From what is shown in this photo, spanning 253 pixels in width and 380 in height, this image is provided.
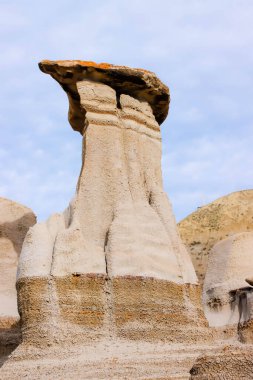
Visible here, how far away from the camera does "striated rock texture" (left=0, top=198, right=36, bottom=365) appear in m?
20.5

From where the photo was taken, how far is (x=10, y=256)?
22609 mm

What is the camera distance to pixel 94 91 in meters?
18.0

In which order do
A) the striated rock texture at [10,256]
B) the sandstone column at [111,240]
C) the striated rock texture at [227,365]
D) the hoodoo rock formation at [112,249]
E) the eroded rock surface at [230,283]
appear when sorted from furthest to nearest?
the eroded rock surface at [230,283] < the striated rock texture at [10,256] < the sandstone column at [111,240] < the hoodoo rock formation at [112,249] < the striated rock texture at [227,365]

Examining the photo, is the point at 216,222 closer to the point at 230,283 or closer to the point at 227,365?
the point at 230,283

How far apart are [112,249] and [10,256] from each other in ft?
23.7

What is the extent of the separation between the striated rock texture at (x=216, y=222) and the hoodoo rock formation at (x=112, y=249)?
29313 millimetres

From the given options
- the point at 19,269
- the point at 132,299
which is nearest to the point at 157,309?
the point at 132,299

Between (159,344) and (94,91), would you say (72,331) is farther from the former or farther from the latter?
(94,91)

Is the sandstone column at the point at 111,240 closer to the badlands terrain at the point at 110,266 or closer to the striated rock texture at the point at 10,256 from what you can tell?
the badlands terrain at the point at 110,266

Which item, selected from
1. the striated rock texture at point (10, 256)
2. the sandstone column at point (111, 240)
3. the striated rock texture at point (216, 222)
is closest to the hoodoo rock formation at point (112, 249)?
the sandstone column at point (111, 240)

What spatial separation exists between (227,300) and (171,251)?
23.9 feet

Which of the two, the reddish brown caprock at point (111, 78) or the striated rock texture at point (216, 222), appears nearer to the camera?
the reddish brown caprock at point (111, 78)

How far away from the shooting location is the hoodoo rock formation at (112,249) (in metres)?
15.0

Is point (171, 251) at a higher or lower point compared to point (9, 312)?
higher
